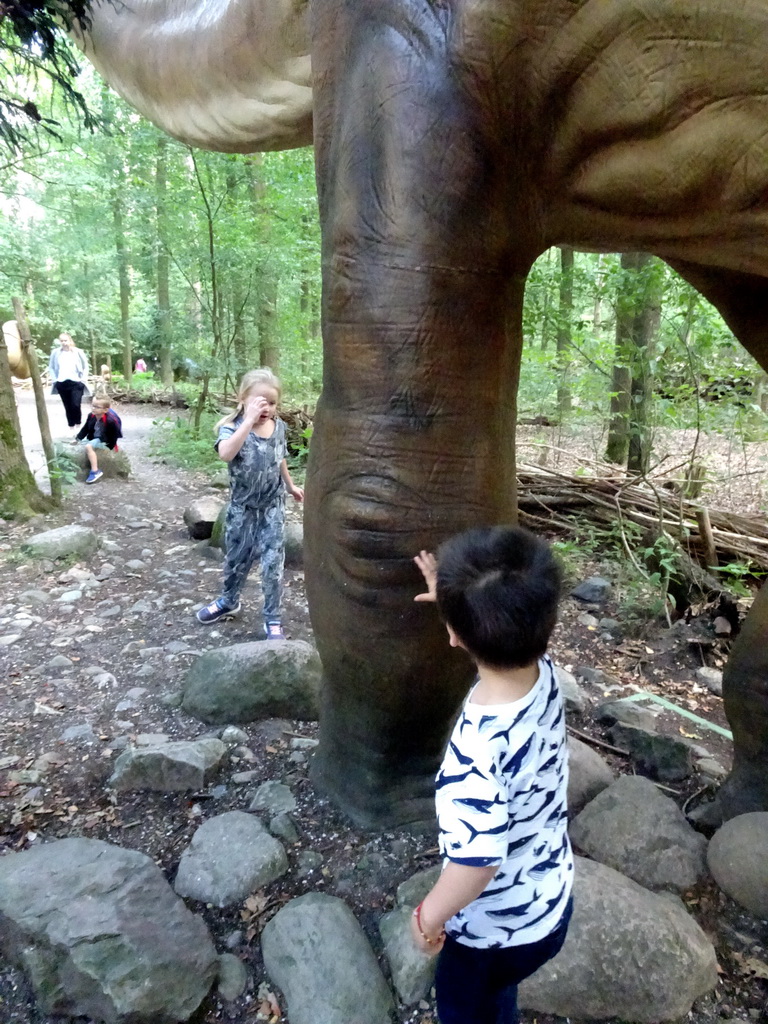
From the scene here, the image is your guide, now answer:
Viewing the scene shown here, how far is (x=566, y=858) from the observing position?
134 cm

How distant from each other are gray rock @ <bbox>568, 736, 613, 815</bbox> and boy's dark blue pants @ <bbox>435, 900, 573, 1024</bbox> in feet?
2.82

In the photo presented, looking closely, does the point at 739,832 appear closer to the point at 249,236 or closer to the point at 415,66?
the point at 415,66

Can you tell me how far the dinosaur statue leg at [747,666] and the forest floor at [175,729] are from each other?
296 mm

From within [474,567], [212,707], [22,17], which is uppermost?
[22,17]

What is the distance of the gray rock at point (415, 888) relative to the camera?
5.85 ft

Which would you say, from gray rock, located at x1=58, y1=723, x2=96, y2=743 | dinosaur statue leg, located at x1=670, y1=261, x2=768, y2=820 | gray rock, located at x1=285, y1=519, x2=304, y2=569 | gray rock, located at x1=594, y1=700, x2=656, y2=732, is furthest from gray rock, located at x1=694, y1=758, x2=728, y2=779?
gray rock, located at x1=285, y1=519, x2=304, y2=569

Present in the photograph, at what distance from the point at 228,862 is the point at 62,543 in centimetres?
316

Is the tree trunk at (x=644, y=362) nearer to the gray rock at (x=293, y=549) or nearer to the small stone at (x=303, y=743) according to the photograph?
the gray rock at (x=293, y=549)

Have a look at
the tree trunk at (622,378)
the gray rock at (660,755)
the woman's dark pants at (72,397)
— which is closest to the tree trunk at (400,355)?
the gray rock at (660,755)

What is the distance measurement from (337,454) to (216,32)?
2.05 metres

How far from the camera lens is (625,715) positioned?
2.87m

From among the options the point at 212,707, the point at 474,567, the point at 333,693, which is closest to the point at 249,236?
the point at 212,707

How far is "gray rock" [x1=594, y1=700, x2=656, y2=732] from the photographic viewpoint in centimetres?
284

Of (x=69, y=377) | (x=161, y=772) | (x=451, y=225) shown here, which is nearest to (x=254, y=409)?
(x=161, y=772)
